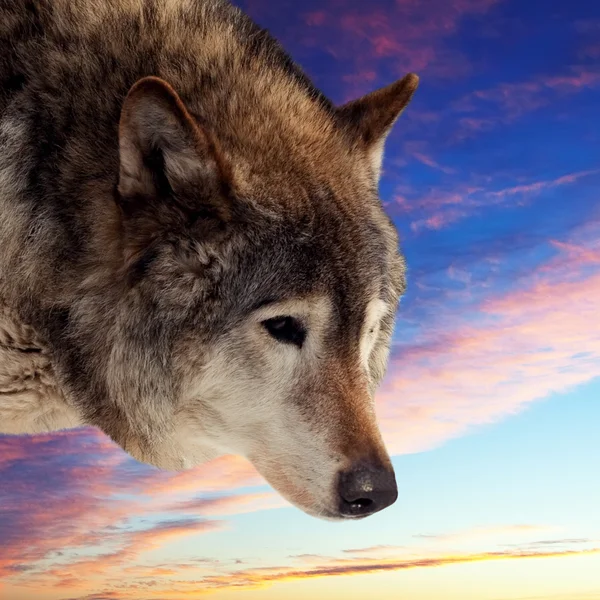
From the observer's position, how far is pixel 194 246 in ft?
13.0

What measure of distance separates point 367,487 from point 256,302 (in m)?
1.07

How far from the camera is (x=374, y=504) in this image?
12.6ft

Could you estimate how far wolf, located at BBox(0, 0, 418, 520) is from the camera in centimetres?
391

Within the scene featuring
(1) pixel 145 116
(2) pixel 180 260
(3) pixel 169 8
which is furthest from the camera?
(3) pixel 169 8

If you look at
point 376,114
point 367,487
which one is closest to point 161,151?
point 376,114

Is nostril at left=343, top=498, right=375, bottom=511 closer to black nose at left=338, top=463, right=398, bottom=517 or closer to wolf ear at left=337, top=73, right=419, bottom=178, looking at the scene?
black nose at left=338, top=463, right=398, bottom=517

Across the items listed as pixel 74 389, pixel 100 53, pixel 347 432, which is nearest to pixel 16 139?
pixel 100 53

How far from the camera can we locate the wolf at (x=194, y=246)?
3.91 meters

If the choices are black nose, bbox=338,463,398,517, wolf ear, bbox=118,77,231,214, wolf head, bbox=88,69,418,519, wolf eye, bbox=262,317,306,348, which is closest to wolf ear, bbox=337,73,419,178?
wolf head, bbox=88,69,418,519

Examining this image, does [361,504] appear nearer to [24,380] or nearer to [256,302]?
[256,302]

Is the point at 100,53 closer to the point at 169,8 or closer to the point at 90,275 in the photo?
the point at 169,8

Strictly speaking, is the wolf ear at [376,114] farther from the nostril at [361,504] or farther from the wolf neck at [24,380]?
the wolf neck at [24,380]

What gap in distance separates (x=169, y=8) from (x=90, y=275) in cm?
178

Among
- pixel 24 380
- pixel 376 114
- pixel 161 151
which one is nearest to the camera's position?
pixel 161 151
